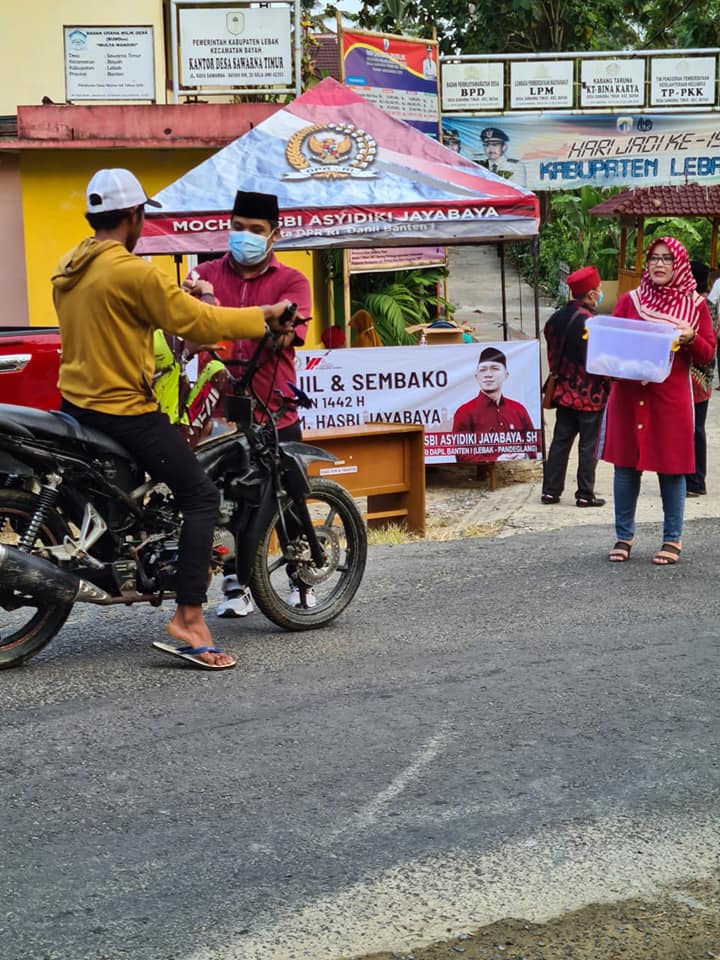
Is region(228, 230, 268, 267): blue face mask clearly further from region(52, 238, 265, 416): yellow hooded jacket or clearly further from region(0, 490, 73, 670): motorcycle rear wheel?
region(0, 490, 73, 670): motorcycle rear wheel

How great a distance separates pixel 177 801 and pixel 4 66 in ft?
66.5

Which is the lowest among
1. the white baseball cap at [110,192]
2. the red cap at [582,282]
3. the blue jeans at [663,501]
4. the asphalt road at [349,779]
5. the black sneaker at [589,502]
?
the black sneaker at [589,502]

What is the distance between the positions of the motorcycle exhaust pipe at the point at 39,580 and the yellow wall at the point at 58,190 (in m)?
10.2

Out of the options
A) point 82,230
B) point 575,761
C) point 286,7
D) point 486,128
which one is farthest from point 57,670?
point 486,128

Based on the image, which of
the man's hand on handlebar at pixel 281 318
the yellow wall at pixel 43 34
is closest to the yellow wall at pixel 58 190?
the yellow wall at pixel 43 34

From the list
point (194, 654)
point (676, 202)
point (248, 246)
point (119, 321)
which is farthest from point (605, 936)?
point (676, 202)

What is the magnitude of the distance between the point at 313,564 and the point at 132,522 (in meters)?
1.02

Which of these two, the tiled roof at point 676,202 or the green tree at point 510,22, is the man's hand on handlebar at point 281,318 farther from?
the green tree at point 510,22

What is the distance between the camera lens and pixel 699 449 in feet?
37.0

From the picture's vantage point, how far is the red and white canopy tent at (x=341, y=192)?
11258 millimetres

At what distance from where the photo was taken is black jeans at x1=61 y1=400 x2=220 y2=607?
210 inches

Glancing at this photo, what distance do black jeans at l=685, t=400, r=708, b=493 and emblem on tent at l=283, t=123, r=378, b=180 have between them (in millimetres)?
3274

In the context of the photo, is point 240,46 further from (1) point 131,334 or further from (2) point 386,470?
(1) point 131,334

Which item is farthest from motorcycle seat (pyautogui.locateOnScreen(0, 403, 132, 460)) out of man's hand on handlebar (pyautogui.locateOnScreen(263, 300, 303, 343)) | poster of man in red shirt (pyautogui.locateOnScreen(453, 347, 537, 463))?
poster of man in red shirt (pyautogui.locateOnScreen(453, 347, 537, 463))
